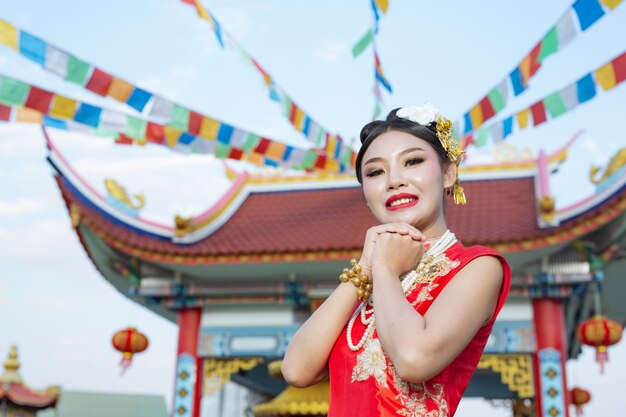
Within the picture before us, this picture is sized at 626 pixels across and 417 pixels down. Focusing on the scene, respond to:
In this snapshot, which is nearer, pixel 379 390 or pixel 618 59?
pixel 379 390

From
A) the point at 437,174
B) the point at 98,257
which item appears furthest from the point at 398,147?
the point at 98,257

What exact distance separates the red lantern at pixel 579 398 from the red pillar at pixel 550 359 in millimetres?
1577

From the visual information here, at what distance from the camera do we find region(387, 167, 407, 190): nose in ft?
5.21

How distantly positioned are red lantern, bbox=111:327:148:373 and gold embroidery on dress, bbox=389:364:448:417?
6.04 m

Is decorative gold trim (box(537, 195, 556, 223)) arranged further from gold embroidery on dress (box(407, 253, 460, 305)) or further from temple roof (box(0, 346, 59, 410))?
temple roof (box(0, 346, 59, 410))

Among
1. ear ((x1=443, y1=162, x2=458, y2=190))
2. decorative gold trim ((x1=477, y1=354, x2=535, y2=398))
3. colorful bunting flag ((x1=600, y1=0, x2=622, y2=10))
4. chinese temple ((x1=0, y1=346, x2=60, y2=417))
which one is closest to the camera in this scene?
ear ((x1=443, y1=162, x2=458, y2=190))

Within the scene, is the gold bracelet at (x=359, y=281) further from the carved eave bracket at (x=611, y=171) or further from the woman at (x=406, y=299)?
the carved eave bracket at (x=611, y=171)

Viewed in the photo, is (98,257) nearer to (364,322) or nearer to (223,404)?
(223,404)

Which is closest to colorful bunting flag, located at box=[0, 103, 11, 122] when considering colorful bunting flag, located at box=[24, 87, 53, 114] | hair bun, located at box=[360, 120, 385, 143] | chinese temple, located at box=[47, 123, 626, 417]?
colorful bunting flag, located at box=[24, 87, 53, 114]

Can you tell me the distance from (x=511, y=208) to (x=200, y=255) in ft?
11.4

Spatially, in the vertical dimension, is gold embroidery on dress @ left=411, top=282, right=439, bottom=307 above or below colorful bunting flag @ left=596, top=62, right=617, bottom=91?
below

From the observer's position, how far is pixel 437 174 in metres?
1.62

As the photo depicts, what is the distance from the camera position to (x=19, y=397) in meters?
11.4

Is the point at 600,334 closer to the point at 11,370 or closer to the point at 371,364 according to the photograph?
the point at 371,364
